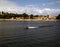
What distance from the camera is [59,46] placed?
3859cm

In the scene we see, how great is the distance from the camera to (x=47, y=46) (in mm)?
38344

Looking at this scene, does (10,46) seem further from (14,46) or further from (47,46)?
(47,46)

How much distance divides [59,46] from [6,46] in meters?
12.4

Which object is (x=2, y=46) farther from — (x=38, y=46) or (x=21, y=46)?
(x=38, y=46)

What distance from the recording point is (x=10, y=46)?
3806 cm

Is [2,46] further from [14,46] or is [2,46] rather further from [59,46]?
[59,46]

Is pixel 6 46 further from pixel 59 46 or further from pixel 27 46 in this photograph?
pixel 59 46

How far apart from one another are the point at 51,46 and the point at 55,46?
93 centimetres

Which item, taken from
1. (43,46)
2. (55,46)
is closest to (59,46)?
(55,46)

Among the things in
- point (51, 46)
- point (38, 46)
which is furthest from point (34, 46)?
point (51, 46)

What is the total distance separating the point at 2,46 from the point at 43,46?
9.51 m

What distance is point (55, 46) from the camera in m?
38.5

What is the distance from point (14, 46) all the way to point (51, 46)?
8654 millimetres

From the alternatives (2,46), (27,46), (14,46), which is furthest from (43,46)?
(2,46)
